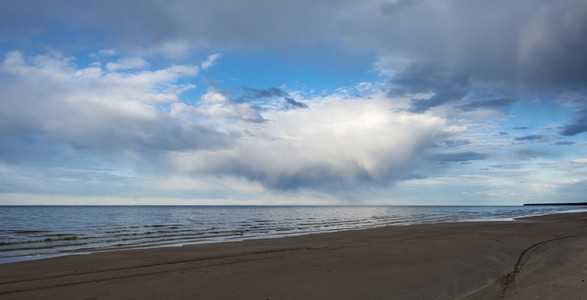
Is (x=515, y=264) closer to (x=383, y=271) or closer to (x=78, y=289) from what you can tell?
(x=383, y=271)

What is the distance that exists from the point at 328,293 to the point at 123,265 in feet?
34.9

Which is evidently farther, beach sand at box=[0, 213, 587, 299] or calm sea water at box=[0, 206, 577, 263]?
calm sea water at box=[0, 206, 577, 263]

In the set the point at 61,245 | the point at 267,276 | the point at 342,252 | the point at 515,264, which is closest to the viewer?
the point at 267,276

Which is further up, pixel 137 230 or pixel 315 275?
pixel 315 275

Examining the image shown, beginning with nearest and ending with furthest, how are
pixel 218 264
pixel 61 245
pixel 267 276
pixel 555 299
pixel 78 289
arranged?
pixel 555 299, pixel 78 289, pixel 267 276, pixel 218 264, pixel 61 245

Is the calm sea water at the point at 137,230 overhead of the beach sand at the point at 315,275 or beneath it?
beneath

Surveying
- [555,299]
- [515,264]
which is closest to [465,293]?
[555,299]

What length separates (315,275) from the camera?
40.2 ft

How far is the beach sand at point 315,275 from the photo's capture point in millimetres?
9875

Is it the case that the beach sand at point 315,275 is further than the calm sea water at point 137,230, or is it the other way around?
the calm sea water at point 137,230

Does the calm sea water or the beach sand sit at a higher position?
the beach sand

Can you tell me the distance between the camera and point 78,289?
11.0m

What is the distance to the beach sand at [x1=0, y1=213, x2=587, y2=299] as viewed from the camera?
9875 millimetres

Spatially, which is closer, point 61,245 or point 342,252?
Answer: point 342,252
